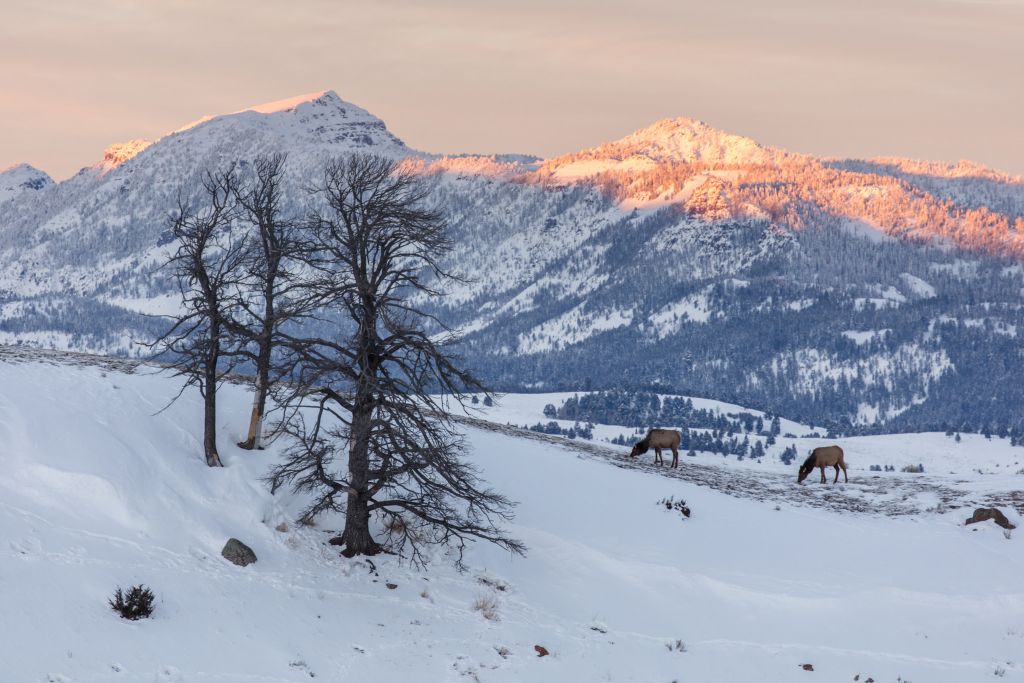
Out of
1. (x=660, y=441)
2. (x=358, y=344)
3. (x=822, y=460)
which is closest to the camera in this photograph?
(x=358, y=344)

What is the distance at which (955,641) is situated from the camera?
95.5ft

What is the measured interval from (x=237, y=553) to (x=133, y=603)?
399cm

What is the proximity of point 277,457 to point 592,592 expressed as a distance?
34.3 ft

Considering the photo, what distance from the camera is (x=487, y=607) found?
27.3 meters

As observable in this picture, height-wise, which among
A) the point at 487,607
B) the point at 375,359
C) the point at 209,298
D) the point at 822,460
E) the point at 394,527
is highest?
the point at 209,298

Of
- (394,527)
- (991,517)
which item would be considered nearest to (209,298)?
(394,527)

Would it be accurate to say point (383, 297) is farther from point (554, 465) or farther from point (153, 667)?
point (554, 465)

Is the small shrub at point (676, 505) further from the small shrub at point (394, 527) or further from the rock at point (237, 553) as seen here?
the rock at point (237, 553)

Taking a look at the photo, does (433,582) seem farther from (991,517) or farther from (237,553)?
(991,517)

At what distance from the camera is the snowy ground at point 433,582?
72.6 feet

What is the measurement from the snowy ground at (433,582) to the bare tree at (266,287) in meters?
2.84

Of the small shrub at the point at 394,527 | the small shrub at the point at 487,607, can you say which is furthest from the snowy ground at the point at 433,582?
the small shrub at the point at 394,527

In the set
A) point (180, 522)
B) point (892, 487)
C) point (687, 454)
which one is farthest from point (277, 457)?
point (687, 454)

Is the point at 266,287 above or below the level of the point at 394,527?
above
